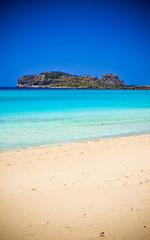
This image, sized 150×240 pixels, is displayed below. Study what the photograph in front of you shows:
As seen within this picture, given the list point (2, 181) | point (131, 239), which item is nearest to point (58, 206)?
point (131, 239)

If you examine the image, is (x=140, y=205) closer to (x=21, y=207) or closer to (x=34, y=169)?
(x=21, y=207)

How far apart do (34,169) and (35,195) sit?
2.08 metres

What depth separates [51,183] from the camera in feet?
19.3

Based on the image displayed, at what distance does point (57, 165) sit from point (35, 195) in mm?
2488

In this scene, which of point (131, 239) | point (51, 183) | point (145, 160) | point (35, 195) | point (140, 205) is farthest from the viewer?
point (145, 160)

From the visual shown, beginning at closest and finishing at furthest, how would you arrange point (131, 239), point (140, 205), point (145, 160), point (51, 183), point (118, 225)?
point (131, 239), point (118, 225), point (140, 205), point (51, 183), point (145, 160)

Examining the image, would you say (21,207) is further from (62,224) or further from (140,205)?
(140,205)

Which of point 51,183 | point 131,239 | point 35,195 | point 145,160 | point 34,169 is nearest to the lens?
point 131,239

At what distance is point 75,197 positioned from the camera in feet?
16.3

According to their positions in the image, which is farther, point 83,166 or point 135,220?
point 83,166

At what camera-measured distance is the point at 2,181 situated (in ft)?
19.9

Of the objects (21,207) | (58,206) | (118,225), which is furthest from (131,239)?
(21,207)

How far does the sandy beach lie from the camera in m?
3.78

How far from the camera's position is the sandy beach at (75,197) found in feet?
12.4
